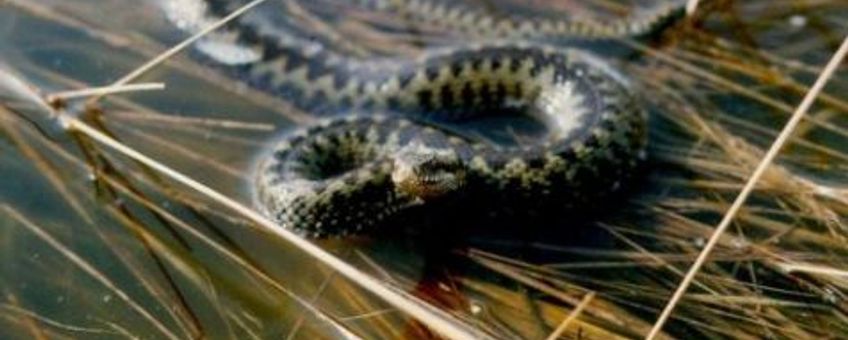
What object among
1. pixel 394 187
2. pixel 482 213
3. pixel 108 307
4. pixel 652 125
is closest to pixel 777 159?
pixel 652 125

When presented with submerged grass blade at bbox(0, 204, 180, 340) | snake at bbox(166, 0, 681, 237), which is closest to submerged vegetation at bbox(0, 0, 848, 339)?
submerged grass blade at bbox(0, 204, 180, 340)

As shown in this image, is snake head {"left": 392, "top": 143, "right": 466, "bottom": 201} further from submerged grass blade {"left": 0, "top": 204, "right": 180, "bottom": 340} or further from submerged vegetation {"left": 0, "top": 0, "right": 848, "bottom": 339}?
submerged grass blade {"left": 0, "top": 204, "right": 180, "bottom": 340}

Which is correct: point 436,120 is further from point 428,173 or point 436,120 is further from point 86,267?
point 86,267

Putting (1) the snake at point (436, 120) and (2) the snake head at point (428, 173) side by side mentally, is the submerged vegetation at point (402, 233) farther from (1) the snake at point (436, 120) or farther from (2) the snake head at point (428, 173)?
(2) the snake head at point (428, 173)

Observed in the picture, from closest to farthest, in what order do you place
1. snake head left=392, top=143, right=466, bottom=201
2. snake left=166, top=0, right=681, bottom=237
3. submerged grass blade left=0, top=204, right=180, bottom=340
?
submerged grass blade left=0, top=204, right=180, bottom=340, snake head left=392, top=143, right=466, bottom=201, snake left=166, top=0, right=681, bottom=237

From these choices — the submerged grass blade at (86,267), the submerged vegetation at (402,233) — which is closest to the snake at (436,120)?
the submerged vegetation at (402,233)

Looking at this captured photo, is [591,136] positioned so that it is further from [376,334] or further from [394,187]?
[376,334]

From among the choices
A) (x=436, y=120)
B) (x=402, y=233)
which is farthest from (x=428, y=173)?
(x=436, y=120)

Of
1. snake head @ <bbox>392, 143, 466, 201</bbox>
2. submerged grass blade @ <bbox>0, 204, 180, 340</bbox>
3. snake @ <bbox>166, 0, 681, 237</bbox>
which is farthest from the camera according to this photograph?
snake @ <bbox>166, 0, 681, 237</bbox>
